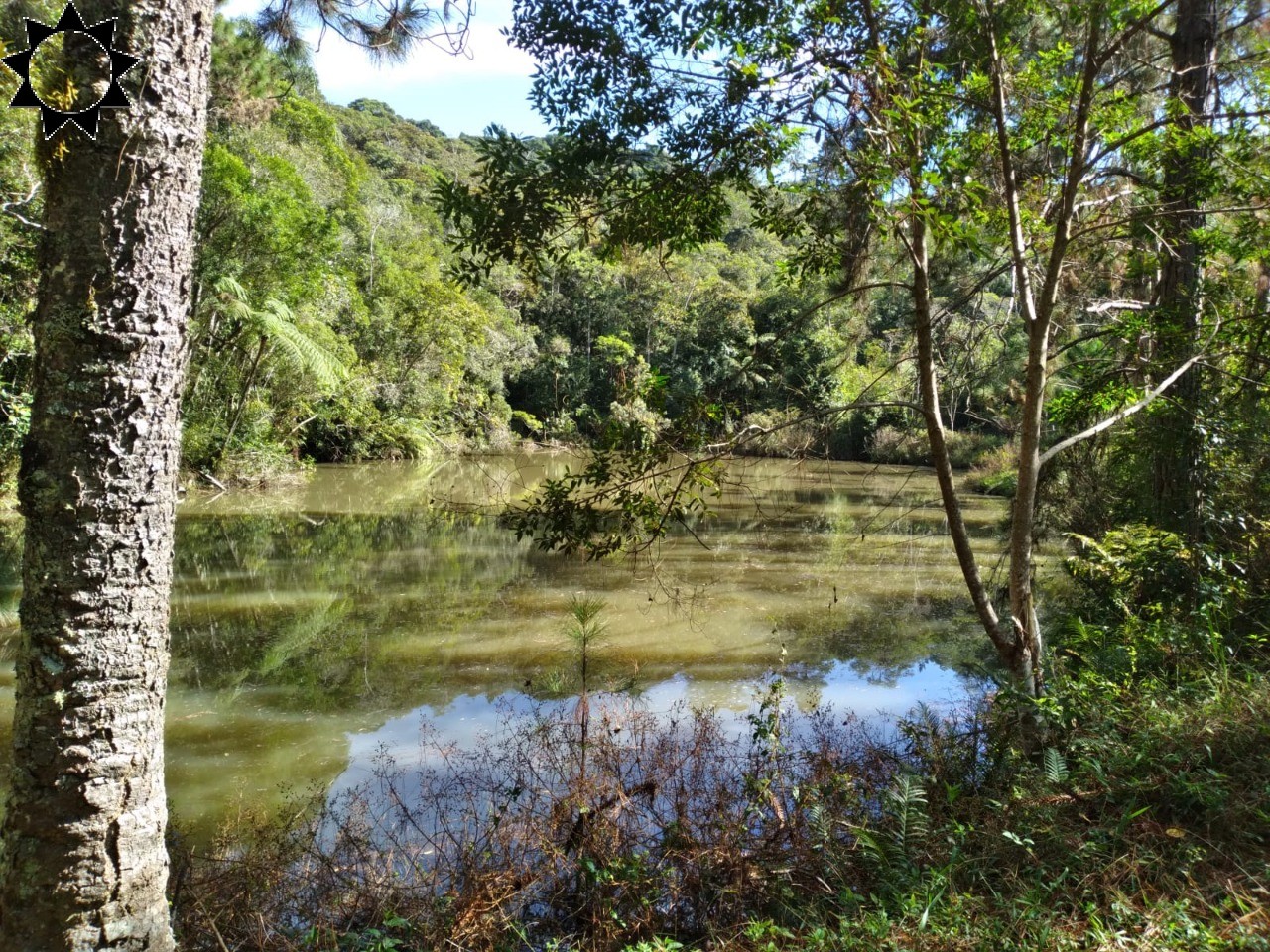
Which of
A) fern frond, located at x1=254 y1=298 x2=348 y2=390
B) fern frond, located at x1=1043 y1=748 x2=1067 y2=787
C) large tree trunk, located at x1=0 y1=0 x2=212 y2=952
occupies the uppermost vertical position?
fern frond, located at x1=254 y1=298 x2=348 y2=390

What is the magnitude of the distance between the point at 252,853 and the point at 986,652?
6.30 metres

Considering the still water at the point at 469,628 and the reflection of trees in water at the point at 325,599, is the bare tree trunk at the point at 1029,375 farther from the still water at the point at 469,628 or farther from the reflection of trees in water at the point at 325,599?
the reflection of trees in water at the point at 325,599

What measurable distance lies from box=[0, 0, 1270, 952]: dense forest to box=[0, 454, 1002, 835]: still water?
779mm

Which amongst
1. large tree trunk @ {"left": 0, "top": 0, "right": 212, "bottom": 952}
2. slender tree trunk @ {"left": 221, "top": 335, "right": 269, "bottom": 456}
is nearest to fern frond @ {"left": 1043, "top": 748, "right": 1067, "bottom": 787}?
large tree trunk @ {"left": 0, "top": 0, "right": 212, "bottom": 952}

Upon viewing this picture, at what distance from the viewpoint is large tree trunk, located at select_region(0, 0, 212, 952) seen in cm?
205

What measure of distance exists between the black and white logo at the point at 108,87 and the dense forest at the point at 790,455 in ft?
0.17

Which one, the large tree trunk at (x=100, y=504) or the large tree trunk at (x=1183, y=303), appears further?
the large tree trunk at (x=1183, y=303)

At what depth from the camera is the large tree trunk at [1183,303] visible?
5.04 meters

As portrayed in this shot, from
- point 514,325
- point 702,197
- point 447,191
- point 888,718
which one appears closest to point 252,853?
point 447,191

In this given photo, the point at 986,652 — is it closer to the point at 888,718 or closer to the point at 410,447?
the point at 888,718

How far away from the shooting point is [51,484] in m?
2.04

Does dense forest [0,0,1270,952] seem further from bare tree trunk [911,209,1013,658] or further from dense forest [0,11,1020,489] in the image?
dense forest [0,11,1020,489]

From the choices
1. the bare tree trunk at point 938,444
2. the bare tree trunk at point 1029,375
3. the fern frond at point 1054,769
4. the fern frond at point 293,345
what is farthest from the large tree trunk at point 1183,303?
the fern frond at point 293,345

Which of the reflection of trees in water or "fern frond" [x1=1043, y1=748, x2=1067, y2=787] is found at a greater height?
"fern frond" [x1=1043, y1=748, x2=1067, y2=787]
